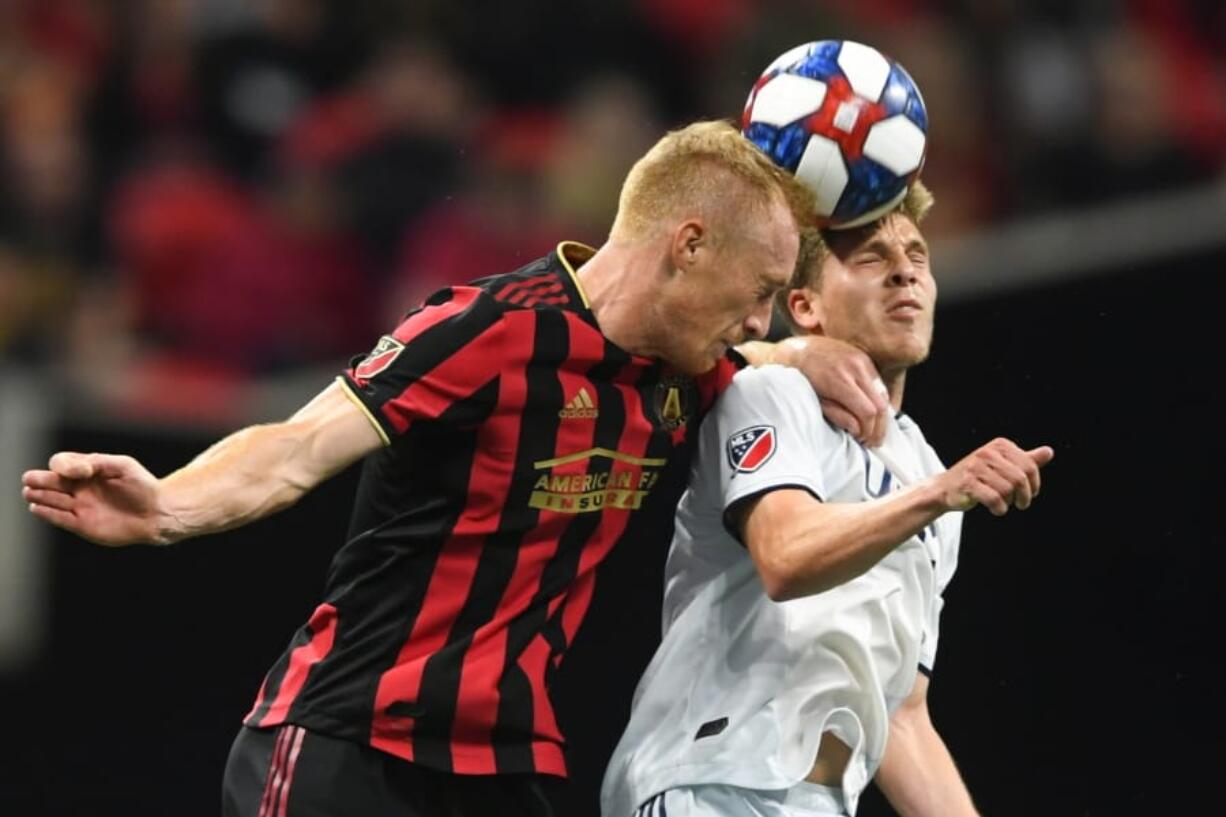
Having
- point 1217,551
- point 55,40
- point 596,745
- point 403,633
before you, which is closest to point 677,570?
point 403,633

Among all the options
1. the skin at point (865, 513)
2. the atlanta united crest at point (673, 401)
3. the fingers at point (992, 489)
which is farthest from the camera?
the atlanta united crest at point (673, 401)

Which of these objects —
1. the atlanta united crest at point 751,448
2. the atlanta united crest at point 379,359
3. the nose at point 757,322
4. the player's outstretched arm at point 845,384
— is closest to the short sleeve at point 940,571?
the player's outstretched arm at point 845,384

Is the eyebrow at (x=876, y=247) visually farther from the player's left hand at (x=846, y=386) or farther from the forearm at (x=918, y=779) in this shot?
the forearm at (x=918, y=779)

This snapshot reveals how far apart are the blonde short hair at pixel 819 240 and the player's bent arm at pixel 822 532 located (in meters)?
0.61

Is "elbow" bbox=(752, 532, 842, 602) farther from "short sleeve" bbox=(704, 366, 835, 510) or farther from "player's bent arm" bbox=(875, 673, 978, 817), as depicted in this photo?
"player's bent arm" bbox=(875, 673, 978, 817)

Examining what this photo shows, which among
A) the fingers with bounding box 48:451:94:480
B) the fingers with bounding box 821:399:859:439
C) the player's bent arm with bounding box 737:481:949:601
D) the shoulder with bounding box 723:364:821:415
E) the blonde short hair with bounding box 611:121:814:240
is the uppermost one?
the blonde short hair with bounding box 611:121:814:240

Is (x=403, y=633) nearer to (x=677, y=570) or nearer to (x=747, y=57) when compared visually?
(x=677, y=570)

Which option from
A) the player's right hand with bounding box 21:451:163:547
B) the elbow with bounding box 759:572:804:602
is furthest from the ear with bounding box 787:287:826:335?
the player's right hand with bounding box 21:451:163:547

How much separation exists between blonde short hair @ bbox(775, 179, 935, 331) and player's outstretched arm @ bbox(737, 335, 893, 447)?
0.17 m

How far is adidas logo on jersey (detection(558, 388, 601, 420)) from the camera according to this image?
12.9 feet

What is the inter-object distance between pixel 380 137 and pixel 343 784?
15.8ft

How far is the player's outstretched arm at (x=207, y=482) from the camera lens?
348 cm

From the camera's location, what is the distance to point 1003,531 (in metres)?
5.78

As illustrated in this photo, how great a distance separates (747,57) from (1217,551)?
3700 millimetres
